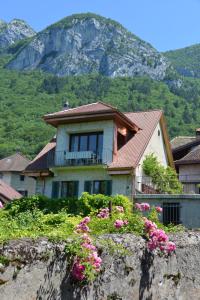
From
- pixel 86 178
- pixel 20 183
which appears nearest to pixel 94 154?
pixel 86 178

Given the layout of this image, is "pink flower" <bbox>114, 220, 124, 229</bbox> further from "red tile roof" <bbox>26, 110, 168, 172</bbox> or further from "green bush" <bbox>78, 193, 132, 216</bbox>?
"red tile roof" <bbox>26, 110, 168, 172</bbox>

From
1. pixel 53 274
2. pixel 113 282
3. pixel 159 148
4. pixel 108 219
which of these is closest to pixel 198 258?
pixel 108 219

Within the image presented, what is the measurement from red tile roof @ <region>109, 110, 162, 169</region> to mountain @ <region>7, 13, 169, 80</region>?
4858 inches

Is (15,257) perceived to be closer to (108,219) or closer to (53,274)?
(53,274)

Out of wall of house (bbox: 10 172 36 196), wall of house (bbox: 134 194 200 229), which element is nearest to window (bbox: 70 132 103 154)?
wall of house (bbox: 134 194 200 229)

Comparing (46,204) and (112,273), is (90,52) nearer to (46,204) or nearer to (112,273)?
(46,204)

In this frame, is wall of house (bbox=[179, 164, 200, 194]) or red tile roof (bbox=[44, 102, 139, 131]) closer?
red tile roof (bbox=[44, 102, 139, 131])

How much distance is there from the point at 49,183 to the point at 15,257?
24.6 meters

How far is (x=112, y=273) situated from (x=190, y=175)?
79.1 ft

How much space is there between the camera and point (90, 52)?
18300 cm

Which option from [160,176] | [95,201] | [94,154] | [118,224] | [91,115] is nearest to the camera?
[118,224]

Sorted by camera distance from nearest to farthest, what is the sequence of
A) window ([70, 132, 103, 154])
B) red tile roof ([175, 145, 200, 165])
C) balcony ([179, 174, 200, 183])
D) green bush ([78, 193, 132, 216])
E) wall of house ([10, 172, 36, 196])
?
green bush ([78, 193, 132, 216]) → window ([70, 132, 103, 154]) → balcony ([179, 174, 200, 183]) → red tile roof ([175, 145, 200, 165]) → wall of house ([10, 172, 36, 196])

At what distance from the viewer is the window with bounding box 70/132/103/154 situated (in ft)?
105

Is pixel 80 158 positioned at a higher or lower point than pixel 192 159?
lower
